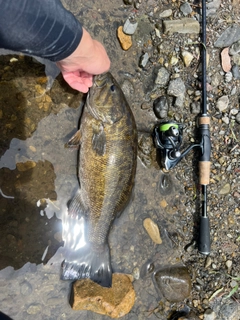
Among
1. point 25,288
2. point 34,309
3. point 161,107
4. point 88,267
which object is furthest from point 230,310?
point 161,107

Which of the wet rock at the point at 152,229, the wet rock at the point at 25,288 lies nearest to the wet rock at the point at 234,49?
the wet rock at the point at 152,229

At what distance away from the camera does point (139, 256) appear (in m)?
3.64

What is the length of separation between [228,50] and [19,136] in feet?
8.47

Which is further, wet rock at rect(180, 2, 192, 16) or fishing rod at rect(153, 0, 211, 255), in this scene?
wet rock at rect(180, 2, 192, 16)

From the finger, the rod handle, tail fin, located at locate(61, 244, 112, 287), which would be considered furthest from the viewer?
the rod handle

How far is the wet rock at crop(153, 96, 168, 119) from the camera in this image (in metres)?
3.68

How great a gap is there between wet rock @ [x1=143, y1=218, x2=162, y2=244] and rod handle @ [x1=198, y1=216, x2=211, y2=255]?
18.6 inches

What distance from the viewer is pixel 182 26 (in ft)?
12.4

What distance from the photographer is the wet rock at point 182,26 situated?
147 inches

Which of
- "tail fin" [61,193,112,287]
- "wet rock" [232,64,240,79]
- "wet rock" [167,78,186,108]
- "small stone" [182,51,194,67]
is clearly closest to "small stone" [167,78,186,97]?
"wet rock" [167,78,186,108]

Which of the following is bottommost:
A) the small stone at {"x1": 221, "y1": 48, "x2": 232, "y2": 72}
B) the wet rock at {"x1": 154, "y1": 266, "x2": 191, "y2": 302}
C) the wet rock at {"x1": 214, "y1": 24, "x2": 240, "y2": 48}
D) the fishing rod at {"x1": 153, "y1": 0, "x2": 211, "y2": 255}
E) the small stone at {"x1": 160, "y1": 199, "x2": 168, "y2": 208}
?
the wet rock at {"x1": 154, "y1": 266, "x2": 191, "y2": 302}

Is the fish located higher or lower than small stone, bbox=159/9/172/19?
lower

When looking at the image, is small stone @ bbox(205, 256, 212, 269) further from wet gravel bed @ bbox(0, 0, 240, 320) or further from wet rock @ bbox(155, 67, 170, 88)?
wet rock @ bbox(155, 67, 170, 88)

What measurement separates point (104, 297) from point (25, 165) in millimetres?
1552
